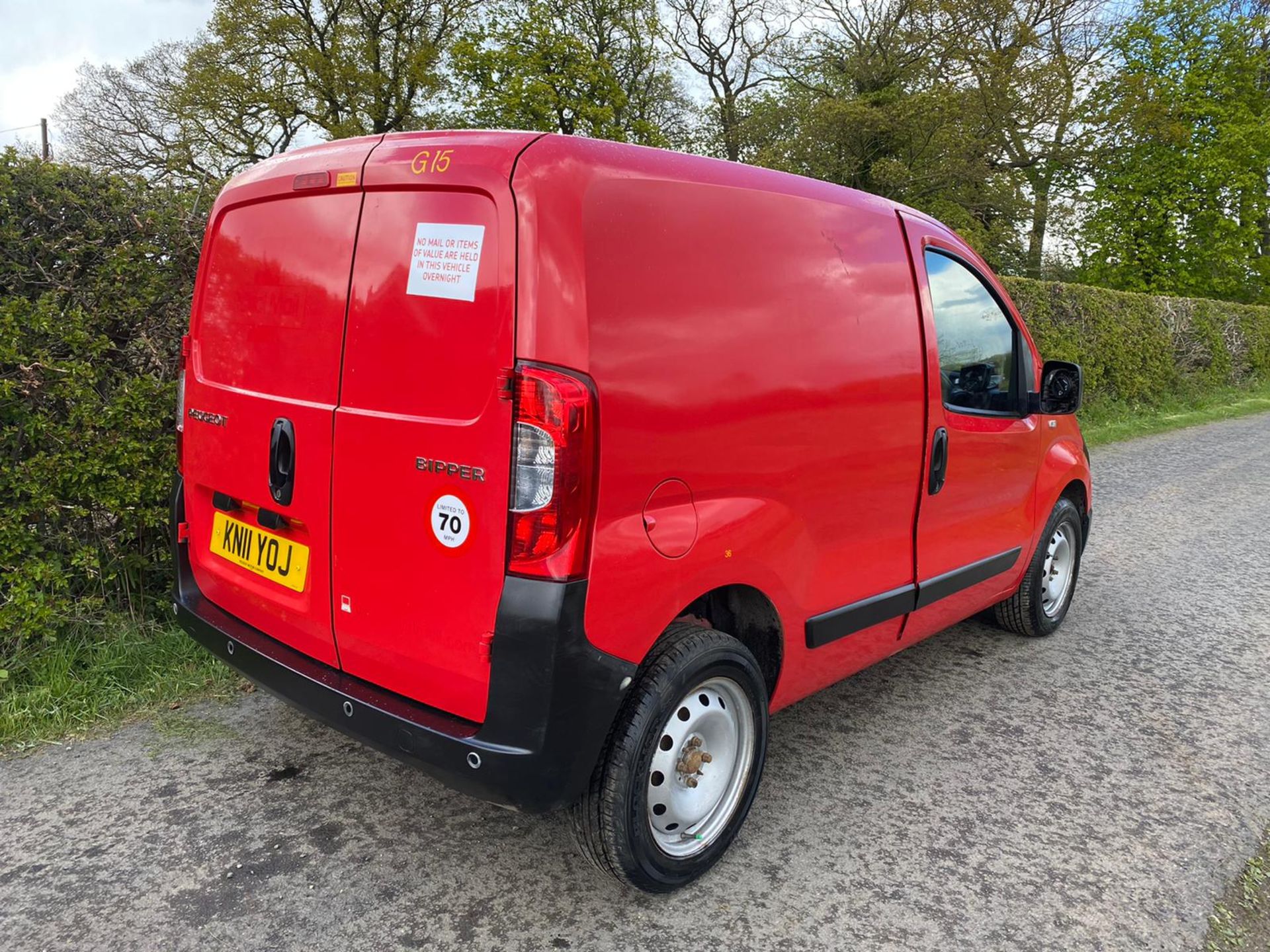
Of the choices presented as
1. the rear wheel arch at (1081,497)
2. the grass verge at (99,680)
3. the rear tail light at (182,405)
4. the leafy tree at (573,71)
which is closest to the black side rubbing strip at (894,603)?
the rear wheel arch at (1081,497)

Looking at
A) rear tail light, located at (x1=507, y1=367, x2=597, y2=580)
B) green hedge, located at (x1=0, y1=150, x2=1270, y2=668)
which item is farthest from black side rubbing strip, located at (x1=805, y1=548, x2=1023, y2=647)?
green hedge, located at (x1=0, y1=150, x2=1270, y2=668)

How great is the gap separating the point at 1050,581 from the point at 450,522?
3555mm

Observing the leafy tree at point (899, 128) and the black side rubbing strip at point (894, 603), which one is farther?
the leafy tree at point (899, 128)

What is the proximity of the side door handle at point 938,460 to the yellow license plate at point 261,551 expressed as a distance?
7.07 feet

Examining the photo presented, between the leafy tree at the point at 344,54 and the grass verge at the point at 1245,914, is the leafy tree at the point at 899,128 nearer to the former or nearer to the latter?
the leafy tree at the point at 344,54

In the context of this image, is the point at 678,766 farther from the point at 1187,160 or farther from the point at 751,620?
the point at 1187,160

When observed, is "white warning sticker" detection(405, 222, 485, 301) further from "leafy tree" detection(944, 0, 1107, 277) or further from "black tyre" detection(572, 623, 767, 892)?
"leafy tree" detection(944, 0, 1107, 277)

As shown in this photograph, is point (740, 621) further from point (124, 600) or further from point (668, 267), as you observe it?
point (124, 600)

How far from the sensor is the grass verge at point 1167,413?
1247cm

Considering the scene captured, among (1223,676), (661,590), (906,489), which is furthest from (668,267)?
(1223,676)

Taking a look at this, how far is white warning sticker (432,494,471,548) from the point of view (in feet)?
7.04

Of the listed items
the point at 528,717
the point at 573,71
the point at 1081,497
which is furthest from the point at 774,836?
the point at 573,71

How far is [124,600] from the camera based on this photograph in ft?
13.0

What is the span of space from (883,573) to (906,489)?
0.31 m
